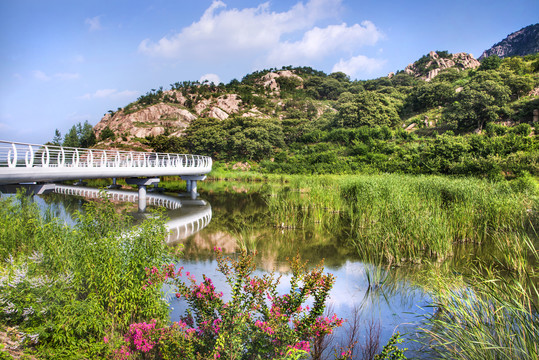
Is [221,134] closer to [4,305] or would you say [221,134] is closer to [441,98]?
[441,98]

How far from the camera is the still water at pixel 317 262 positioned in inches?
216

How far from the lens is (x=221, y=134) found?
47469 mm

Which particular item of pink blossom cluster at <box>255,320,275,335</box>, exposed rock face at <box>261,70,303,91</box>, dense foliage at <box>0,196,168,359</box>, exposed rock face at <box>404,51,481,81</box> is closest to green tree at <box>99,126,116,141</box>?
exposed rock face at <box>261,70,303,91</box>

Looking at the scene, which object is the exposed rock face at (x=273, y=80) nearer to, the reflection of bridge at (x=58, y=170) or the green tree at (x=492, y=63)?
the green tree at (x=492, y=63)

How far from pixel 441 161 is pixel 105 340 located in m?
27.9

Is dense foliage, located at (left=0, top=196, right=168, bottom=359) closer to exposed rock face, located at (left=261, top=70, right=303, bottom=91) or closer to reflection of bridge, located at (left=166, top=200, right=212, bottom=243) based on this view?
reflection of bridge, located at (left=166, top=200, right=212, bottom=243)

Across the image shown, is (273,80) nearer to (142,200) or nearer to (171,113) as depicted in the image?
(171,113)

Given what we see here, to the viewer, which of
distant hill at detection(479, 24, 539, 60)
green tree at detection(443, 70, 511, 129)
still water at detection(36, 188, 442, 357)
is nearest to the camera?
still water at detection(36, 188, 442, 357)

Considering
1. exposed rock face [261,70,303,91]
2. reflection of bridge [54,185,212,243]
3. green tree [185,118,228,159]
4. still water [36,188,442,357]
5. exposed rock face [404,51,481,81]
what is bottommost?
reflection of bridge [54,185,212,243]

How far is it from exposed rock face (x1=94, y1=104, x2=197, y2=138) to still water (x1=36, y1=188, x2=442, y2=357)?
2107 inches

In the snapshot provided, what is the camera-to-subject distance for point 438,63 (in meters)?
94.8

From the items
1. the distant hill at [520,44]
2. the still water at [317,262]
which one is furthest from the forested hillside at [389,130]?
the distant hill at [520,44]

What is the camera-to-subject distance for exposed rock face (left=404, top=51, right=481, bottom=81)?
9298cm

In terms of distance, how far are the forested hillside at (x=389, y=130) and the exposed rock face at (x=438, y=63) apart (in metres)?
26.4
